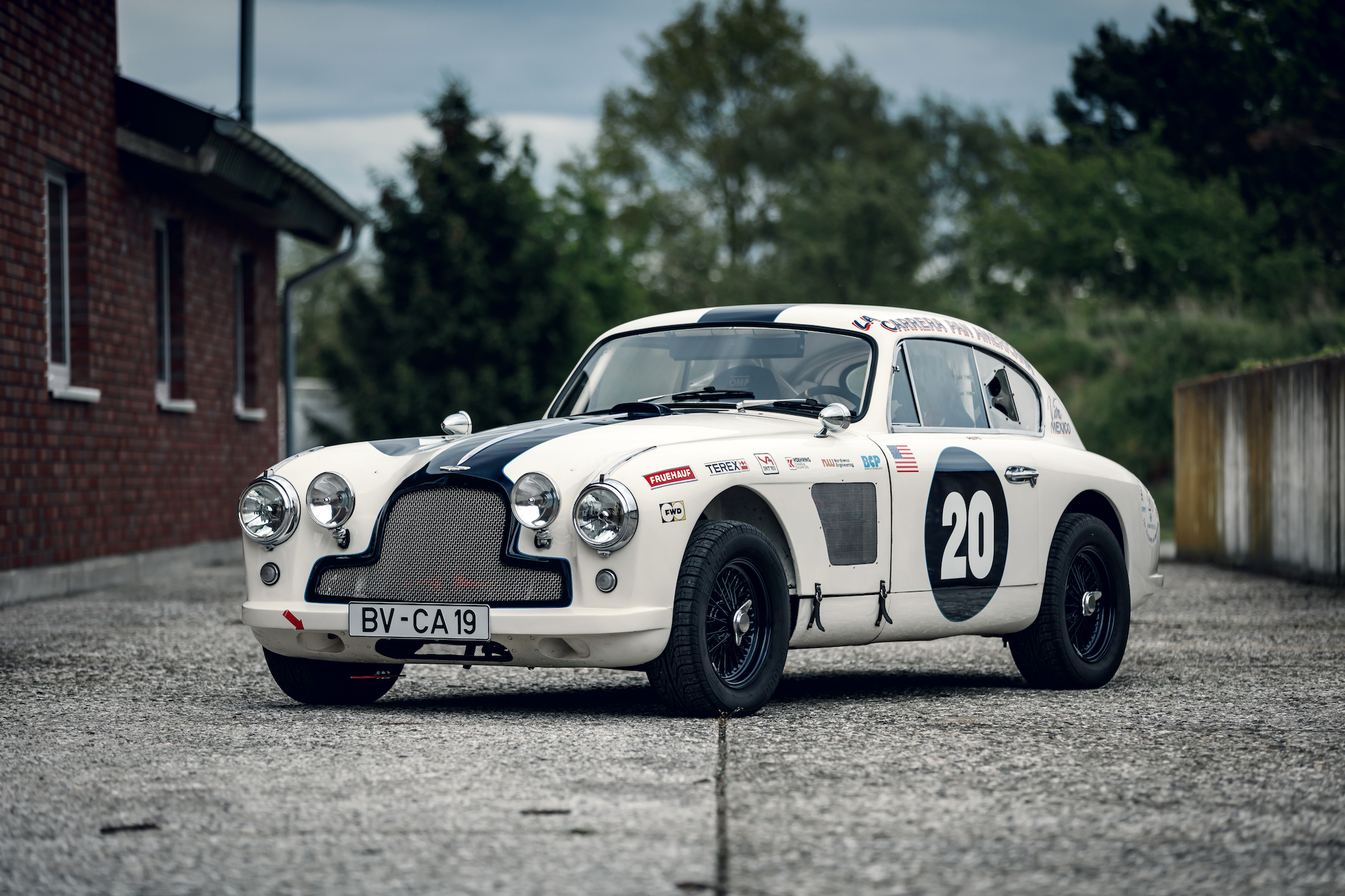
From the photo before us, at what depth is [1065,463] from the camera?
8039 mm

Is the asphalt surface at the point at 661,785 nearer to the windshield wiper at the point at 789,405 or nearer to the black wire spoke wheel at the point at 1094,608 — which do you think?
the black wire spoke wheel at the point at 1094,608

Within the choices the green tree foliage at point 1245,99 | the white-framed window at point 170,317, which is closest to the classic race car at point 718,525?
the white-framed window at point 170,317

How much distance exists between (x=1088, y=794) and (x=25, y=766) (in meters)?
3.16

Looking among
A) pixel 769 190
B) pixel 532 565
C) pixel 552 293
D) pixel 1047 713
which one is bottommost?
pixel 1047 713

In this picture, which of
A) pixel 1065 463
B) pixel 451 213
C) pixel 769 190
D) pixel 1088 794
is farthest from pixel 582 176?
pixel 1088 794

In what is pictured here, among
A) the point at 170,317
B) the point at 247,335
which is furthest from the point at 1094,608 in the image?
the point at 247,335

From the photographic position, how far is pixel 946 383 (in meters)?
7.81

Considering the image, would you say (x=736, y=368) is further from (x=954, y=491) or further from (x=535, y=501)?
(x=535, y=501)

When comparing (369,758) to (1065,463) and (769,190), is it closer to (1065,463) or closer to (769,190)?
(1065,463)

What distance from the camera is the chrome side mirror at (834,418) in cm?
684

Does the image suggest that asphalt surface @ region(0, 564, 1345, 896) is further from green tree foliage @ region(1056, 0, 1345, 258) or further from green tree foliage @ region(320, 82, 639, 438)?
green tree foliage @ region(320, 82, 639, 438)

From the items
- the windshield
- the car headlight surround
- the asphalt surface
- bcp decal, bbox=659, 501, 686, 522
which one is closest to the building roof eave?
the asphalt surface

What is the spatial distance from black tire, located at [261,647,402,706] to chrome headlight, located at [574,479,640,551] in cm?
141

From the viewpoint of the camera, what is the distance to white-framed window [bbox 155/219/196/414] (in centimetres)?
1712
